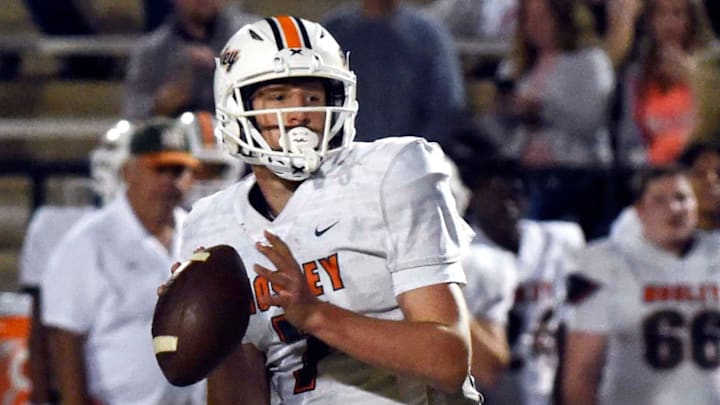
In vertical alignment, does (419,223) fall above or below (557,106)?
above

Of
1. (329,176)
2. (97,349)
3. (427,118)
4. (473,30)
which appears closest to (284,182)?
(329,176)

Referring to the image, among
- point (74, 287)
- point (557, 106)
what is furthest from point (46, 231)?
point (557, 106)

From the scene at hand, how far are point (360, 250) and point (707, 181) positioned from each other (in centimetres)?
333

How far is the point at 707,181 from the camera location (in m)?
6.05

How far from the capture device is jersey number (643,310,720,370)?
18.3 ft

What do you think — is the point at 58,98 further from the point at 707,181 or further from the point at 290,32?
the point at 290,32

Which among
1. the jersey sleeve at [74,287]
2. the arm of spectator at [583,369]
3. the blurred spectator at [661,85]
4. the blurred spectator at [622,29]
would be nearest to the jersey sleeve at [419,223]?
the jersey sleeve at [74,287]

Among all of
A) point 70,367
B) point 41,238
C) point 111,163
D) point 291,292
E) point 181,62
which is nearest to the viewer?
point 291,292

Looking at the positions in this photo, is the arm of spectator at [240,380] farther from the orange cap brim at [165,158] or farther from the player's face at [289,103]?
the orange cap brim at [165,158]

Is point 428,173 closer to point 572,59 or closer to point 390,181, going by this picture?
point 390,181

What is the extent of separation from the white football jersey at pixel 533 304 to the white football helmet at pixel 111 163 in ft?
4.47

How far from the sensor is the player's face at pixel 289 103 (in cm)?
303

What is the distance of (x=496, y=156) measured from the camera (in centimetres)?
655

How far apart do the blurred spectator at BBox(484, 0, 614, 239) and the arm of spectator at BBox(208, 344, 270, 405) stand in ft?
11.6
